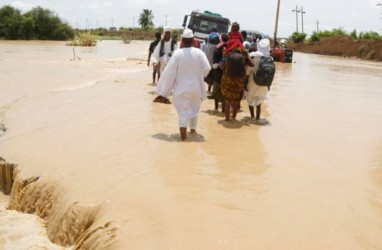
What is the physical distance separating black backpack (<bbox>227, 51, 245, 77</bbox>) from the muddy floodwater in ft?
3.01

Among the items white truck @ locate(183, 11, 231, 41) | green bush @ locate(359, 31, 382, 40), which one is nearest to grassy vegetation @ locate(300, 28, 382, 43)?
green bush @ locate(359, 31, 382, 40)

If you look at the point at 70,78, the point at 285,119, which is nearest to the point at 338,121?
the point at 285,119

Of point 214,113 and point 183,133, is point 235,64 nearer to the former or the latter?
point 183,133

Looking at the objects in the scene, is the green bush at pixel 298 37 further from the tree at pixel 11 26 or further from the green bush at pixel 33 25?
the tree at pixel 11 26

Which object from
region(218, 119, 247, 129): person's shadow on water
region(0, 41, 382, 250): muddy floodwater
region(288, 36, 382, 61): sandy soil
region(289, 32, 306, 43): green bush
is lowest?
region(0, 41, 382, 250): muddy floodwater

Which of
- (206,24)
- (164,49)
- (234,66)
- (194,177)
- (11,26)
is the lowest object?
(194,177)

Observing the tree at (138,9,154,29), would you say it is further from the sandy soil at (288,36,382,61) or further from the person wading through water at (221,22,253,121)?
the person wading through water at (221,22,253,121)

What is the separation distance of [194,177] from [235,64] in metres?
2.62

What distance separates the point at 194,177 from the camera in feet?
15.0

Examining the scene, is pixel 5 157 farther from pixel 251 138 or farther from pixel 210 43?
pixel 210 43

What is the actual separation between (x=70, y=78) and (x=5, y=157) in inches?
386

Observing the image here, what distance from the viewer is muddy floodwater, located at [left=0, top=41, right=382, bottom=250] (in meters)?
3.41

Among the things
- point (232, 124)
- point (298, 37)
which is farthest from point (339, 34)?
point (232, 124)

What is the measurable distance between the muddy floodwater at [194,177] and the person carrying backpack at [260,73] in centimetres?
53
